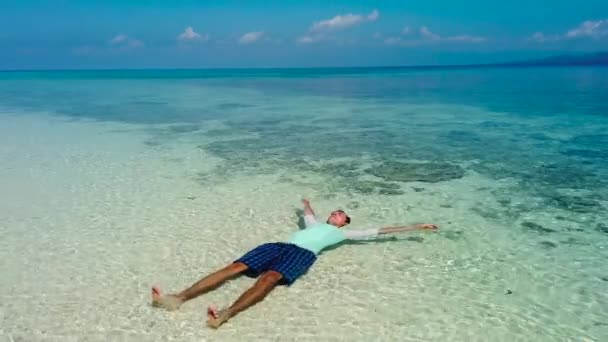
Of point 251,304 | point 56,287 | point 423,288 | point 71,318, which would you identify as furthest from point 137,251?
point 423,288

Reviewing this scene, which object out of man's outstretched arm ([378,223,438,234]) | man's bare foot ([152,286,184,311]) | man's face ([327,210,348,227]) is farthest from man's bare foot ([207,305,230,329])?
man's outstretched arm ([378,223,438,234])

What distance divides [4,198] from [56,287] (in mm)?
4857

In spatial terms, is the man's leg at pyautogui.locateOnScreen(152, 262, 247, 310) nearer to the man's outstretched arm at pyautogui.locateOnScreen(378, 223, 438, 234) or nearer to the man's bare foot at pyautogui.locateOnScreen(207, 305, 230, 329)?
the man's bare foot at pyautogui.locateOnScreen(207, 305, 230, 329)

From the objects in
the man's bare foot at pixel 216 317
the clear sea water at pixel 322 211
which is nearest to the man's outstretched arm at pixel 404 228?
the clear sea water at pixel 322 211

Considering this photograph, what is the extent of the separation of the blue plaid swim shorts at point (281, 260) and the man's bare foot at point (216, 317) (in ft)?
3.11

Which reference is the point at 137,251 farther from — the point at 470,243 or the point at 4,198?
the point at 470,243

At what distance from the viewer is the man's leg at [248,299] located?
5293mm

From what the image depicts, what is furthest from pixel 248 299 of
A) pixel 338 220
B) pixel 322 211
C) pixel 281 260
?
pixel 322 211

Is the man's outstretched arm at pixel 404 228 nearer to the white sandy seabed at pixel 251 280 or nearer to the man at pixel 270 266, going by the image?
the man at pixel 270 266

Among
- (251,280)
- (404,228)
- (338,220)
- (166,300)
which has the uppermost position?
(338,220)

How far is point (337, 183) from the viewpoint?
1102 centimetres

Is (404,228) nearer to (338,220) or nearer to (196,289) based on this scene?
(338,220)

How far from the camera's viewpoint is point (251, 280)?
255 inches

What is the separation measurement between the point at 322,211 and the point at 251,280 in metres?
3.09
